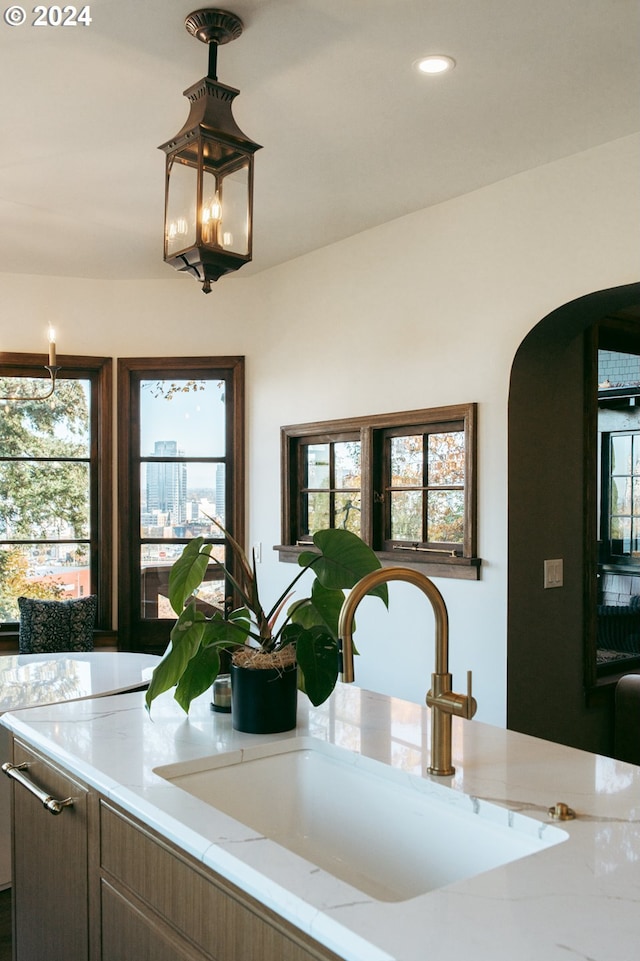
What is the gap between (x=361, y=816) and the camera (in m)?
1.60

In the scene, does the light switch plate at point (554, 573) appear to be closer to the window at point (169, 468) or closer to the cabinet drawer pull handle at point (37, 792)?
the window at point (169, 468)

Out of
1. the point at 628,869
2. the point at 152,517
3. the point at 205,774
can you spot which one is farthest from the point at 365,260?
the point at 628,869

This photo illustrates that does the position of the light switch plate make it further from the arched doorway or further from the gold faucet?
the gold faucet

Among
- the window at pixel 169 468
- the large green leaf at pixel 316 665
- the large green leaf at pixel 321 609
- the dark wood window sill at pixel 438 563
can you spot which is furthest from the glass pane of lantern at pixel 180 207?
the window at pixel 169 468

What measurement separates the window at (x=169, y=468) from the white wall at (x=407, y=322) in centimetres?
10

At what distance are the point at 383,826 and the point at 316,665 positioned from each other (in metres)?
0.33

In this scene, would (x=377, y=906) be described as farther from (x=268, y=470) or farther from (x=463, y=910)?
(x=268, y=470)

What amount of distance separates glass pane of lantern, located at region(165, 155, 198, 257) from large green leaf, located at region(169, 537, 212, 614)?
2.84 ft

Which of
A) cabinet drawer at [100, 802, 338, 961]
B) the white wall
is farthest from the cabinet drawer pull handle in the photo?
the white wall

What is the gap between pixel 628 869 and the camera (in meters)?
1.15

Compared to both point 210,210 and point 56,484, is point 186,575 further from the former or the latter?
point 56,484

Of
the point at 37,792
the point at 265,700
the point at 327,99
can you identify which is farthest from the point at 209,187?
the point at 37,792

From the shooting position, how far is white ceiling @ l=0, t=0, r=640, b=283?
2357 mm

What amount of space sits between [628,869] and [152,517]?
427 centimetres
